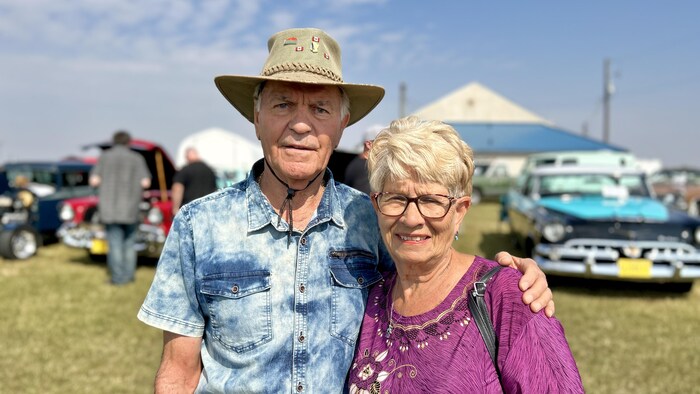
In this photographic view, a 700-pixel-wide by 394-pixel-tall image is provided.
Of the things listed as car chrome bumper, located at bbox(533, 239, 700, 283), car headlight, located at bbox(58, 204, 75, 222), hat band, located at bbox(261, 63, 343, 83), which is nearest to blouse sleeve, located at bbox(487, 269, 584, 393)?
hat band, located at bbox(261, 63, 343, 83)

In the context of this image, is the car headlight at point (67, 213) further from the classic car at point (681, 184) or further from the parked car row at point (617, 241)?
Answer: the classic car at point (681, 184)

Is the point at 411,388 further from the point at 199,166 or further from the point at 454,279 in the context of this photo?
the point at 199,166

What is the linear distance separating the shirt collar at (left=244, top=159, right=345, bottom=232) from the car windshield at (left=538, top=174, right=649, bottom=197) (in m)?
7.12

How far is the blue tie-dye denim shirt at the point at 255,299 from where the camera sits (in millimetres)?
1639

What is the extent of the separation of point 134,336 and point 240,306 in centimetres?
413

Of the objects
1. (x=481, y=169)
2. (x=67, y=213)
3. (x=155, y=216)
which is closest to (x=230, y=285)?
(x=155, y=216)

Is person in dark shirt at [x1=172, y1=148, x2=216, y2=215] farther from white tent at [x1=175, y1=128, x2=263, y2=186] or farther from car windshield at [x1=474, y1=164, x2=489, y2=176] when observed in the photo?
car windshield at [x1=474, y1=164, x2=489, y2=176]

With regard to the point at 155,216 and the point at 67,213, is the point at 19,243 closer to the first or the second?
the point at 67,213

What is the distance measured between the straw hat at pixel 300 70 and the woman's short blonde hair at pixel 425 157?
0.92 ft

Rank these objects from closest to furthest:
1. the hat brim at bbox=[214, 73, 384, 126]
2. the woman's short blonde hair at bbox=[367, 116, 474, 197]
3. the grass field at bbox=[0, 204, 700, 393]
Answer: the woman's short blonde hair at bbox=[367, 116, 474, 197]
the hat brim at bbox=[214, 73, 384, 126]
the grass field at bbox=[0, 204, 700, 393]

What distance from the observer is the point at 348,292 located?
175cm

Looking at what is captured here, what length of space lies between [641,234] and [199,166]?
586 centimetres

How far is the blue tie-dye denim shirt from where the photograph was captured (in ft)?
5.38

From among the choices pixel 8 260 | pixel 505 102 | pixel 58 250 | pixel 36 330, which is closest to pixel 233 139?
pixel 58 250
